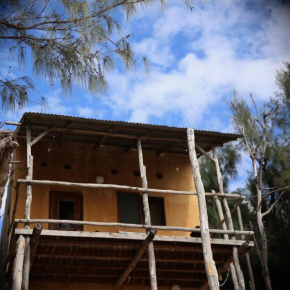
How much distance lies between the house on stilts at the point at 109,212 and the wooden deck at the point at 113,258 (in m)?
0.03

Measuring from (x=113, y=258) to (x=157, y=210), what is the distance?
306cm

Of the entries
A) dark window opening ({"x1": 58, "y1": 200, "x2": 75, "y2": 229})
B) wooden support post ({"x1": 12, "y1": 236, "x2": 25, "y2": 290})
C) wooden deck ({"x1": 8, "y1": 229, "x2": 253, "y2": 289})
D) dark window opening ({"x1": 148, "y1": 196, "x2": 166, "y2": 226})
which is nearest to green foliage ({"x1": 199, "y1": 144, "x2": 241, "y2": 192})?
dark window opening ({"x1": 148, "y1": 196, "x2": 166, "y2": 226})

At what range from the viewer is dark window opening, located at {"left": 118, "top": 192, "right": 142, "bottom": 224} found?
1489cm

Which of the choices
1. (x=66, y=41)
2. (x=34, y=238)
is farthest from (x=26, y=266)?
(x=66, y=41)

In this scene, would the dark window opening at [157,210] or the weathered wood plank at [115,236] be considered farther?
the dark window opening at [157,210]

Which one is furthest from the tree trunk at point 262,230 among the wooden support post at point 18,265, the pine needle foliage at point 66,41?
the pine needle foliage at point 66,41

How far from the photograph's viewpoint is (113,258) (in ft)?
42.1

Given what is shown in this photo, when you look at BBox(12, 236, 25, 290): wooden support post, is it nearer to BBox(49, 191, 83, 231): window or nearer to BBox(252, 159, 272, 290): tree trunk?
BBox(49, 191, 83, 231): window

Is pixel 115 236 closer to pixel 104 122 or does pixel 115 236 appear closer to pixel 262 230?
pixel 104 122

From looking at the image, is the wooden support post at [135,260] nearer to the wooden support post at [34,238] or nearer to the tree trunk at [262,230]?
the wooden support post at [34,238]

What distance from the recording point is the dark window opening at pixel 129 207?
14.9 metres

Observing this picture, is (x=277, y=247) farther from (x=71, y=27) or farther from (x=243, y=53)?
(x=71, y=27)

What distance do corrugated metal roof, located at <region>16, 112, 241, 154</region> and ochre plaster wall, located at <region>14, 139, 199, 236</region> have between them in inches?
14.5

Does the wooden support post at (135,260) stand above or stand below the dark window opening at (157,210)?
below
